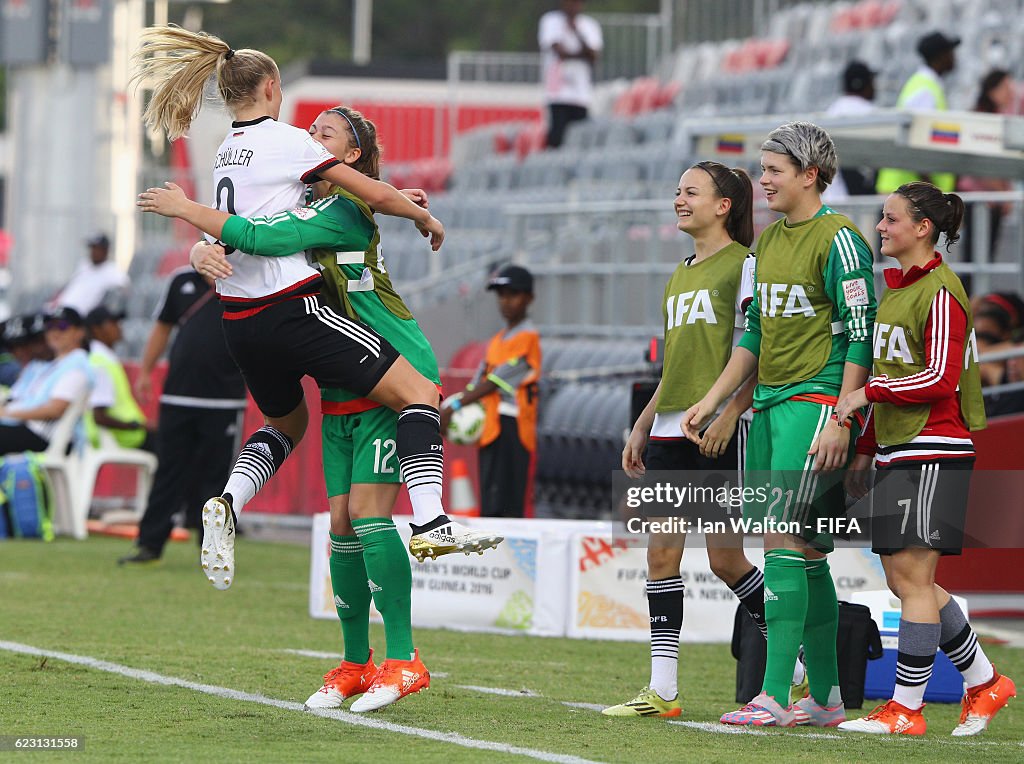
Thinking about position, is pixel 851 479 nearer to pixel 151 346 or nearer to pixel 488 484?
pixel 488 484

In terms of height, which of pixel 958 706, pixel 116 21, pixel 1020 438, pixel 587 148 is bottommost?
pixel 958 706

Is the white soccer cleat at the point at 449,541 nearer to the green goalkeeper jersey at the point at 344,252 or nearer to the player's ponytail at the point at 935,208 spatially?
the green goalkeeper jersey at the point at 344,252

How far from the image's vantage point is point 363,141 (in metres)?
6.30

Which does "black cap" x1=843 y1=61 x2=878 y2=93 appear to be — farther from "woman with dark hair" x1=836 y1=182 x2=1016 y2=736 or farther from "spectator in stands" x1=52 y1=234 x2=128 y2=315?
"spectator in stands" x1=52 y1=234 x2=128 y2=315

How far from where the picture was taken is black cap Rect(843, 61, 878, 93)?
43.2ft

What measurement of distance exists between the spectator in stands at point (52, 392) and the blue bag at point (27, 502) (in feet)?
0.68

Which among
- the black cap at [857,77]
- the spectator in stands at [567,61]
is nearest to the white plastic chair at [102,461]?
the black cap at [857,77]

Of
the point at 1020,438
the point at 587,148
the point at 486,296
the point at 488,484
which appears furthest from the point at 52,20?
the point at 1020,438

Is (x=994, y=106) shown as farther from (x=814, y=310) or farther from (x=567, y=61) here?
(x=567, y=61)

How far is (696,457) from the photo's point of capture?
6391 mm

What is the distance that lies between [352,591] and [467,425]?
474 centimetres

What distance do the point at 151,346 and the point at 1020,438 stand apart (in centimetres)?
556

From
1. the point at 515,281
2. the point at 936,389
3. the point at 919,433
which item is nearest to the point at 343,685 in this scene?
the point at 919,433

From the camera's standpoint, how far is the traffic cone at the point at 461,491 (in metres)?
12.8
